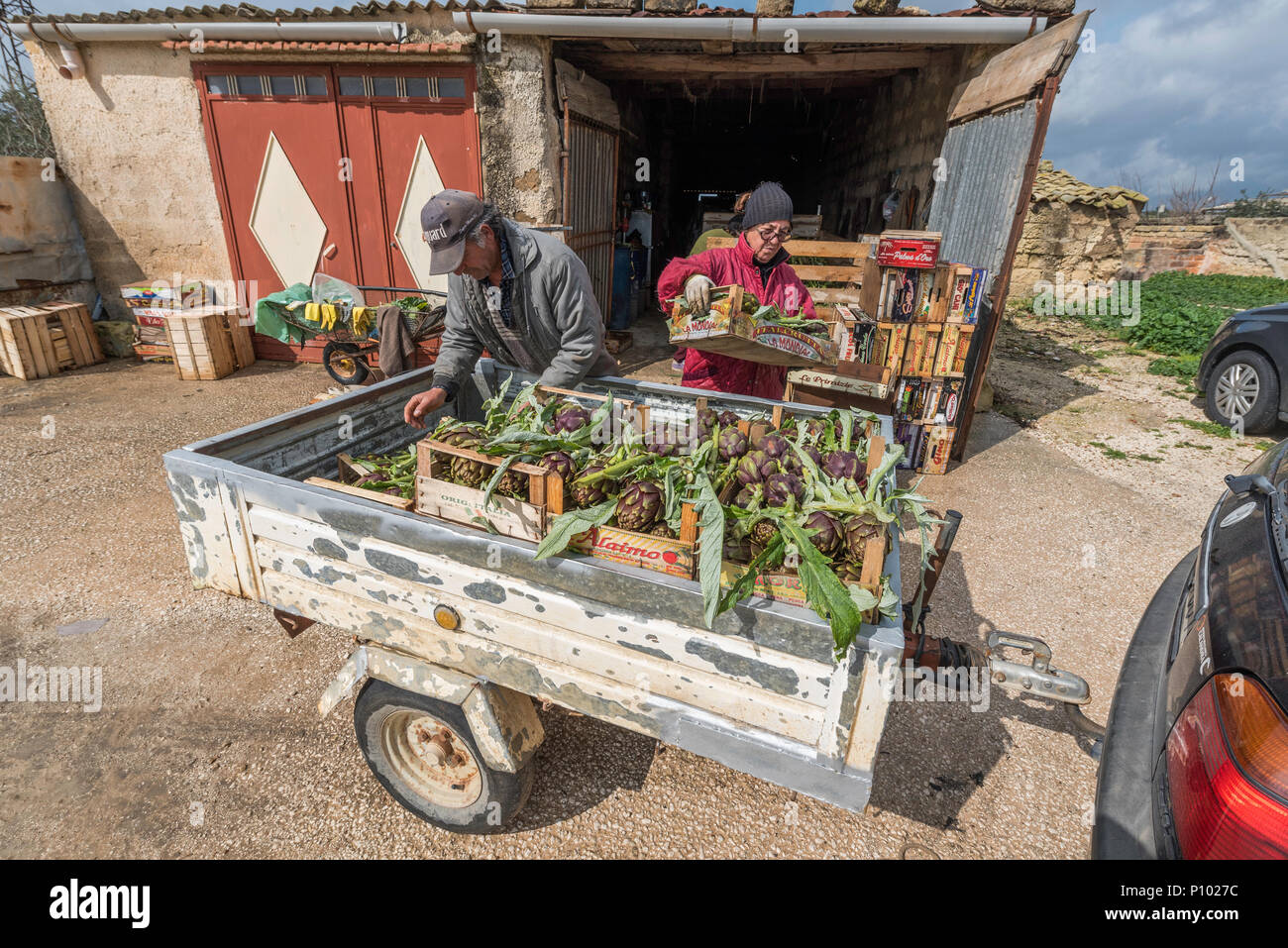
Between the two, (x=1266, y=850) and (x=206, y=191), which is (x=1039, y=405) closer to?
(x=1266, y=850)

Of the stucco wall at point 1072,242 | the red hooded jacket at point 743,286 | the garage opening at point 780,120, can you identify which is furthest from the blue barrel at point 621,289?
the stucco wall at point 1072,242

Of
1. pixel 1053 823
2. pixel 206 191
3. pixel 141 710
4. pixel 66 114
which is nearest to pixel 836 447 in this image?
pixel 1053 823

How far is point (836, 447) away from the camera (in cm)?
259

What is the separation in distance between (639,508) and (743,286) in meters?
2.44

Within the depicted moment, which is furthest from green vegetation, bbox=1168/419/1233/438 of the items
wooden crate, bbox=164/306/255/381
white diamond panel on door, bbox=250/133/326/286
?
wooden crate, bbox=164/306/255/381

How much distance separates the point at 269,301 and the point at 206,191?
2.71 meters

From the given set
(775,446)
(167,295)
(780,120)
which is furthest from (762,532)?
(780,120)

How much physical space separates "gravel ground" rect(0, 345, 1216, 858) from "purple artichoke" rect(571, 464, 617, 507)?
153 cm

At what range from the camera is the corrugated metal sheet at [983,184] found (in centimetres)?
596

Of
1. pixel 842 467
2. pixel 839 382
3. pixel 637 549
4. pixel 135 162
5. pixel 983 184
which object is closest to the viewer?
pixel 637 549

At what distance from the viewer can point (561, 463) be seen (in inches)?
86.7

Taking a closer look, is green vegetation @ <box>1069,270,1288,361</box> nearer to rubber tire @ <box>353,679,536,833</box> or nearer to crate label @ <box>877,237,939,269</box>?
crate label @ <box>877,237,939,269</box>

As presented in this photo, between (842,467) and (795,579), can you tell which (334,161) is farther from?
(795,579)

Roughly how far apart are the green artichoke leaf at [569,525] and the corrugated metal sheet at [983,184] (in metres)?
6.13
